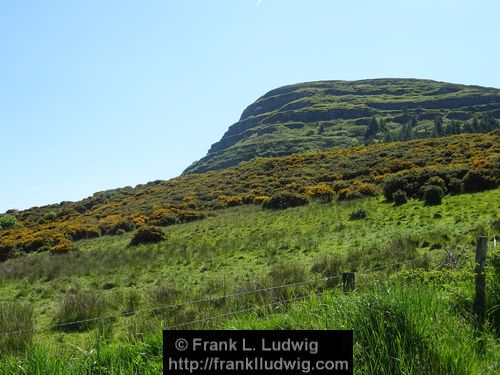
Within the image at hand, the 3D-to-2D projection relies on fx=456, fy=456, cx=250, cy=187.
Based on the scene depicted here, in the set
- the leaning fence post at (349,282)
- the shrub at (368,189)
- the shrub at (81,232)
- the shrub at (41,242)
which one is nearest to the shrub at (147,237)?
the shrub at (41,242)

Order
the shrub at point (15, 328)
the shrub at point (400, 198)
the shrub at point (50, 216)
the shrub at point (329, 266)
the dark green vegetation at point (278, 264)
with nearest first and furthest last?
the dark green vegetation at point (278, 264) → the shrub at point (15, 328) → the shrub at point (329, 266) → the shrub at point (400, 198) → the shrub at point (50, 216)

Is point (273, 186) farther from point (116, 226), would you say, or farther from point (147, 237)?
point (147, 237)

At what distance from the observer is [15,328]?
9.13 meters

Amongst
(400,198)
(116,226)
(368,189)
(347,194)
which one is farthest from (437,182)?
(116,226)

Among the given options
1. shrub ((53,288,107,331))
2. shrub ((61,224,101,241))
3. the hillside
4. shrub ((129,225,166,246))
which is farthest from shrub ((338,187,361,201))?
shrub ((53,288,107,331))

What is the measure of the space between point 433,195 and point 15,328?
1928 cm

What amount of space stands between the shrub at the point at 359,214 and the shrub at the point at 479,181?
20.0 feet

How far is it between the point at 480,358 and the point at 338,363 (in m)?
2.03

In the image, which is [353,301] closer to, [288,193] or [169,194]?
[288,193]

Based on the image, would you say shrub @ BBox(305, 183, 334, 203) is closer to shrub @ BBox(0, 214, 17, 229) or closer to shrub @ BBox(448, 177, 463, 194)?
shrub @ BBox(448, 177, 463, 194)

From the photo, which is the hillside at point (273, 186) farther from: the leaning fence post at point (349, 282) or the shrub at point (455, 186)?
the leaning fence post at point (349, 282)

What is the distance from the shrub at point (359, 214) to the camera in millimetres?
21875

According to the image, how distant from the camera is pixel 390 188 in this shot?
25281 millimetres

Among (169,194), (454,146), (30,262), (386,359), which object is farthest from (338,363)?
(169,194)
